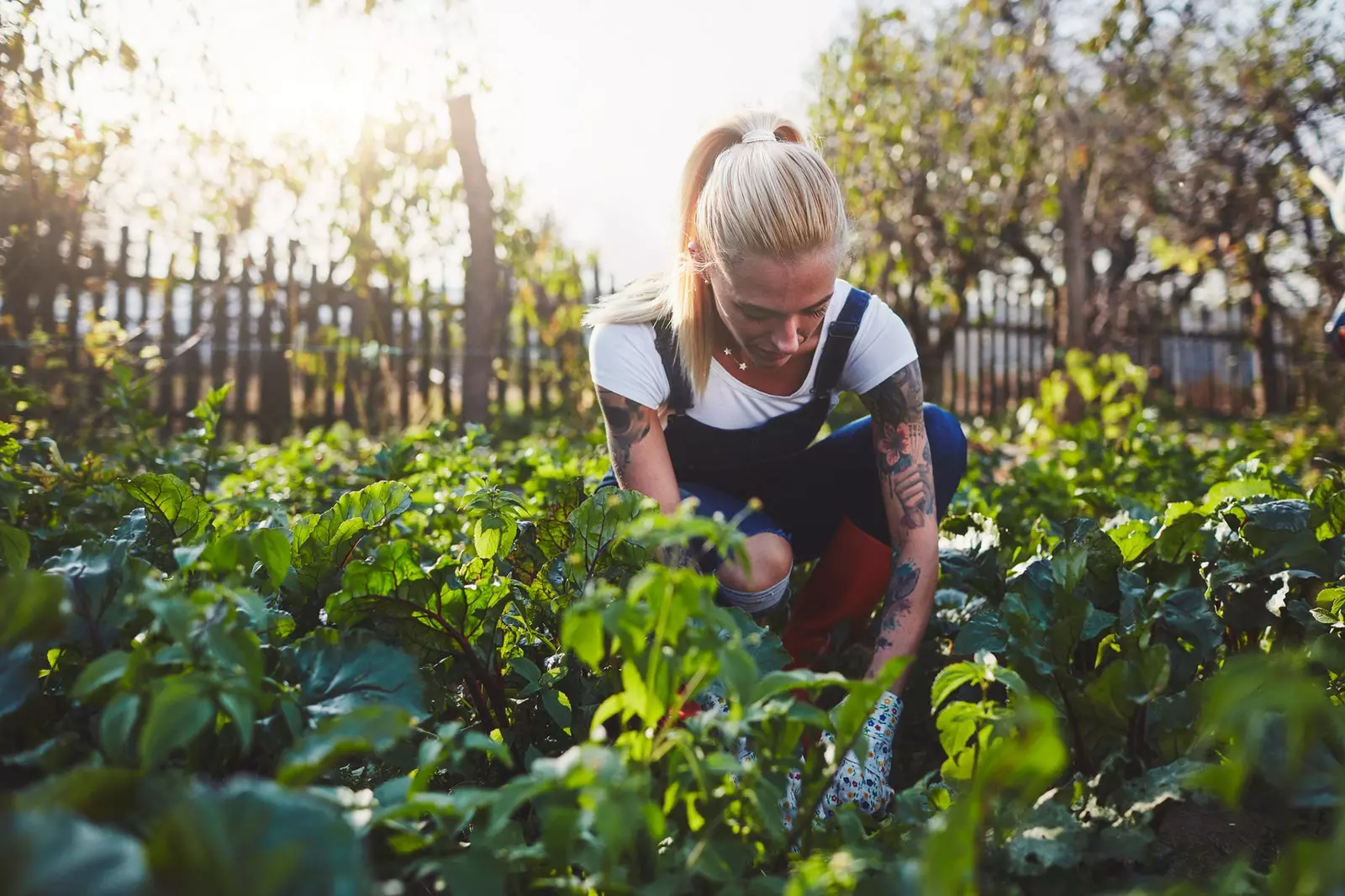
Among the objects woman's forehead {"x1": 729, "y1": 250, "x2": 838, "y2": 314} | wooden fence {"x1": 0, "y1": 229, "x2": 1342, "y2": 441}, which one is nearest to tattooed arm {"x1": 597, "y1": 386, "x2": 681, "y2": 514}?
woman's forehead {"x1": 729, "y1": 250, "x2": 838, "y2": 314}

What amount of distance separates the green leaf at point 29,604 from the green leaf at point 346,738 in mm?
264

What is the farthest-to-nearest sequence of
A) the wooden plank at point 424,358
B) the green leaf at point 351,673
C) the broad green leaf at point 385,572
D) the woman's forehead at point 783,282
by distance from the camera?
1. the wooden plank at point 424,358
2. the woman's forehead at point 783,282
3. the broad green leaf at point 385,572
4. the green leaf at point 351,673

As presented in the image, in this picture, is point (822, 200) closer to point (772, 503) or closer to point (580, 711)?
point (772, 503)

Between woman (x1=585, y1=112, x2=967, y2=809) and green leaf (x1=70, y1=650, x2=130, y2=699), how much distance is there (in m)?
1.31

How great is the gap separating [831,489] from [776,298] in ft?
2.68

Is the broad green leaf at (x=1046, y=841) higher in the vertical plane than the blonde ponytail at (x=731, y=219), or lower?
lower

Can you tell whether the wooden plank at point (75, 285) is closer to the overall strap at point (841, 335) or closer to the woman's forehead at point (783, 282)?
the overall strap at point (841, 335)

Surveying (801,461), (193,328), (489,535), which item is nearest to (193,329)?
(193,328)

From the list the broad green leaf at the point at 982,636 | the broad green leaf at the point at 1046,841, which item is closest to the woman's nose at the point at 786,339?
the broad green leaf at the point at 982,636

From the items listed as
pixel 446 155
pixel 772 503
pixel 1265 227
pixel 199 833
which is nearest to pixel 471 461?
pixel 772 503

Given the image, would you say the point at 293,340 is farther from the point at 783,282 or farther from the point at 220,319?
the point at 783,282

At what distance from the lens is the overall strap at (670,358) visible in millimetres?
2340

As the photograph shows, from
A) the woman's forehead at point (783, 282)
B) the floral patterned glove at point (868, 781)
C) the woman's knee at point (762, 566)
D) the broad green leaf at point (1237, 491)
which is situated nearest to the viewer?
the floral patterned glove at point (868, 781)

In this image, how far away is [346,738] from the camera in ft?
2.82
